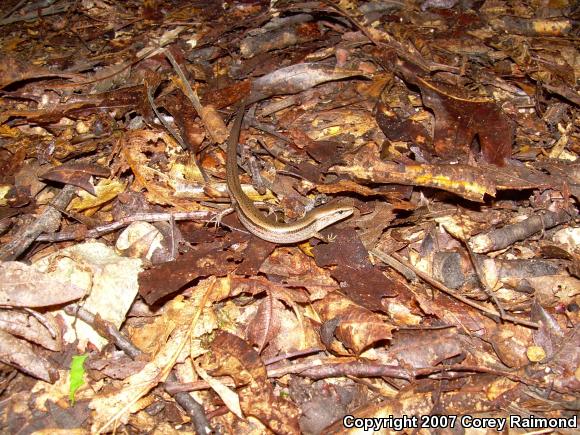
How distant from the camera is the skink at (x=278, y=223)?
354cm

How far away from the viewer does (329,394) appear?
2773 millimetres

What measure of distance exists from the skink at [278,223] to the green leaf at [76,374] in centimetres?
162

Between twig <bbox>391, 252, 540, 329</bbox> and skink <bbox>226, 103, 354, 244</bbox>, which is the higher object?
skink <bbox>226, 103, 354, 244</bbox>

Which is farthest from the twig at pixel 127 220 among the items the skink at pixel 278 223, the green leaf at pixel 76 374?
the green leaf at pixel 76 374

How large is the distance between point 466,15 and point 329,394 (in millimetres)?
5492

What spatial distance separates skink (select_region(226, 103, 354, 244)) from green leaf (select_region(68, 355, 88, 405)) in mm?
1621

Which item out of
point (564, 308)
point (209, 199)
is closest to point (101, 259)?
point (209, 199)

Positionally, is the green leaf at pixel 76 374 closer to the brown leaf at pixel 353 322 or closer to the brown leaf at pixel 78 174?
the brown leaf at pixel 78 174

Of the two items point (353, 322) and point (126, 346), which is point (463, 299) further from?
point (126, 346)

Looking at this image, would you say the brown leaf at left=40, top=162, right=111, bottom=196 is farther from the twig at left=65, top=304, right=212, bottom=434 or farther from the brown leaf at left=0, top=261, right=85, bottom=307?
the twig at left=65, top=304, right=212, bottom=434

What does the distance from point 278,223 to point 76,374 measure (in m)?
1.99

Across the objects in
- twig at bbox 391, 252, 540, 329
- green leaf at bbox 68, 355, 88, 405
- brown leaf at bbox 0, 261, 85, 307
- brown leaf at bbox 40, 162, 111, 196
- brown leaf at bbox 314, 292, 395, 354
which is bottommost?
twig at bbox 391, 252, 540, 329

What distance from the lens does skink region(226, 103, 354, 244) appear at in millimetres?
3537

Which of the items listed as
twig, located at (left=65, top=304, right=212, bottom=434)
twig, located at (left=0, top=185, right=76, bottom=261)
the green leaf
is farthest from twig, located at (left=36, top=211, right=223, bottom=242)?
the green leaf
